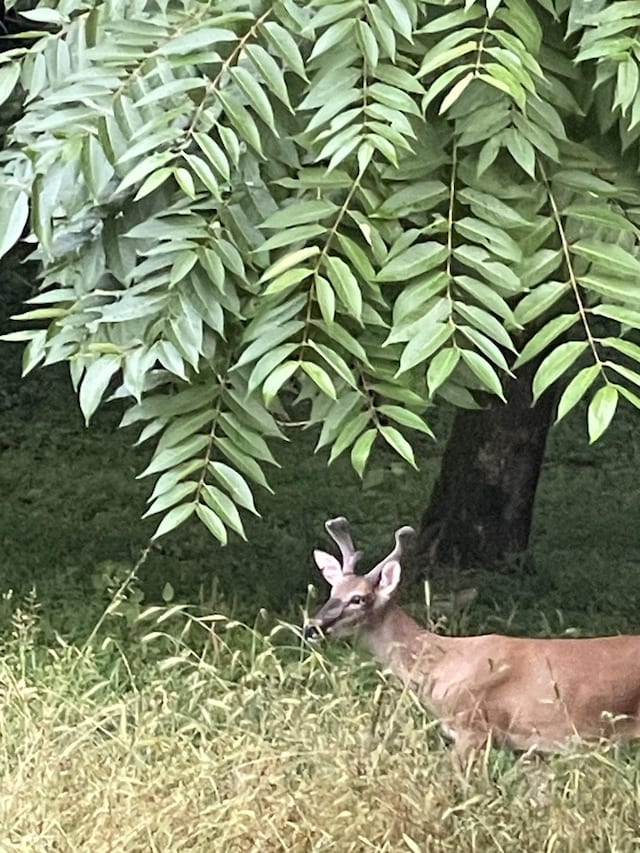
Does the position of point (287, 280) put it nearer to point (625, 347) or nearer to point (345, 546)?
point (625, 347)

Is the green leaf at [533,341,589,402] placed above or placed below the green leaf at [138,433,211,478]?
above

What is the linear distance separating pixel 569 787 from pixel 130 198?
1.79m

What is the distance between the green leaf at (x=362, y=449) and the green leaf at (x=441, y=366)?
0.51ft

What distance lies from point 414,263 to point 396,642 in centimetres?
165

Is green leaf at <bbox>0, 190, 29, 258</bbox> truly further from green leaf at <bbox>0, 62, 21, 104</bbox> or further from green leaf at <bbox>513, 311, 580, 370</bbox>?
green leaf at <bbox>513, 311, 580, 370</bbox>

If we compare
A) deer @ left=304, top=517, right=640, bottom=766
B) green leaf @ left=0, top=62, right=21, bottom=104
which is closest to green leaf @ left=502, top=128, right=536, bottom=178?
green leaf @ left=0, top=62, right=21, bottom=104

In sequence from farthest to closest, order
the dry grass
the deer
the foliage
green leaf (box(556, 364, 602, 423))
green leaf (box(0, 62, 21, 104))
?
the deer, the dry grass, green leaf (box(0, 62, 21, 104)), the foliage, green leaf (box(556, 364, 602, 423))

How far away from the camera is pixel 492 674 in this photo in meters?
3.72

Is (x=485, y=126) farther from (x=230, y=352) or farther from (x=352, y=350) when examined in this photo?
(x=230, y=352)

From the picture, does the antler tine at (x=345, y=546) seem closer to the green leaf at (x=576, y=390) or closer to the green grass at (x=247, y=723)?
the green grass at (x=247, y=723)

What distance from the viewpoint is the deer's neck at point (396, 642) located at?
3771 millimetres

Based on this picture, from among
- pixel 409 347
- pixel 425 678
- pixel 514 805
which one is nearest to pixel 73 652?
pixel 425 678

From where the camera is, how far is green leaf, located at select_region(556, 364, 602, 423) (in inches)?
88.1

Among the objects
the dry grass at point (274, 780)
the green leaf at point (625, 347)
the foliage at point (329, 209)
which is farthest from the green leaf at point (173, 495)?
the dry grass at point (274, 780)
